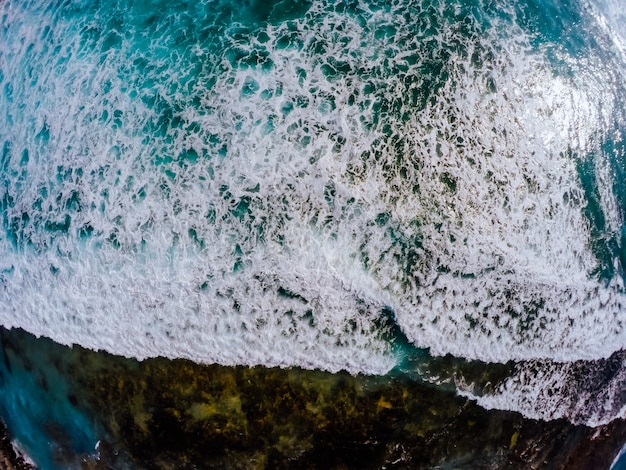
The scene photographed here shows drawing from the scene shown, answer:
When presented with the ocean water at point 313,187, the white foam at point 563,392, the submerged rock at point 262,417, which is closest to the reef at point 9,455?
the submerged rock at point 262,417

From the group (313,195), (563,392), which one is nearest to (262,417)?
(313,195)

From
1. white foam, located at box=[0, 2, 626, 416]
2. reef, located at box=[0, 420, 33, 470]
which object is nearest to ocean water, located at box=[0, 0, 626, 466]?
white foam, located at box=[0, 2, 626, 416]

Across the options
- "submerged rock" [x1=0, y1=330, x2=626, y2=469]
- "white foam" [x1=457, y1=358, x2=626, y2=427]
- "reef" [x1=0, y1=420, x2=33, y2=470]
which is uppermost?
"white foam" [x1=457, y1=358, x2=626, y2=427]

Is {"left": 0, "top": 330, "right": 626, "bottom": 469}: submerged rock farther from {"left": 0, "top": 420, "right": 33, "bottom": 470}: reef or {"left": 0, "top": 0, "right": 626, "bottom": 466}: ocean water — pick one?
{"left": 0, "top": 420, "right": 33, "bottom": 470}: reef

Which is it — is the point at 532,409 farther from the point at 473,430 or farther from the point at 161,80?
the point at 161,80

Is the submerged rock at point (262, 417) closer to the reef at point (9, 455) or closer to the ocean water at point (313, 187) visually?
the ocean water at point (313, 187)

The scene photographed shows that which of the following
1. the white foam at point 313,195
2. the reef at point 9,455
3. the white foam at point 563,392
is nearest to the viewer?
the white foam at point 313,195
